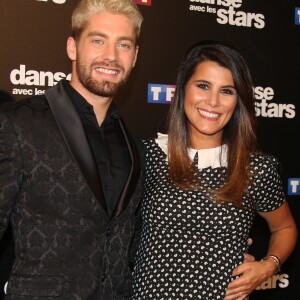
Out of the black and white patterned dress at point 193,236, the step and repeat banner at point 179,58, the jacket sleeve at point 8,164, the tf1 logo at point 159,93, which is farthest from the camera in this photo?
the tf1 logo at point 159,93

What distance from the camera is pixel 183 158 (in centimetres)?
211

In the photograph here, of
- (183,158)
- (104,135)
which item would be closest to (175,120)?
(183,158)

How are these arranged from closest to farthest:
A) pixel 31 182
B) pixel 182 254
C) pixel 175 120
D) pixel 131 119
Result: pixel 31 182 → pixel 182 254 → pixel 175 120 → pixel 131 119

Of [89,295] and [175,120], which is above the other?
[175,120]

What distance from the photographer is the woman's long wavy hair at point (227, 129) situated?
2035 millimetres

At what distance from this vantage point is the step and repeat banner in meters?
2.71

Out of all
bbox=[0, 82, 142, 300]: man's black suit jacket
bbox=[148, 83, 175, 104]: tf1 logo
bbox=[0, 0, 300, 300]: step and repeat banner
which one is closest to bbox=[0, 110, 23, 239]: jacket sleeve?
bbox=[0, 82, 142, 300]: man's black suit jacket

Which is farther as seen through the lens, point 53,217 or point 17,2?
point 17,2

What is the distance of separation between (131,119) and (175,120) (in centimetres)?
80

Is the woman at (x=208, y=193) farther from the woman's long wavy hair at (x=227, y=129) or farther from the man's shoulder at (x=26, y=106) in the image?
the man's shoulder at (x=26, y=106)

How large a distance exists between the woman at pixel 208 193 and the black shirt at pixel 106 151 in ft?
0.80

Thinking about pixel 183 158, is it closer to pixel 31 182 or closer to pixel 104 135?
pixel 104 135

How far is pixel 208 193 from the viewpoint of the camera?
202cm

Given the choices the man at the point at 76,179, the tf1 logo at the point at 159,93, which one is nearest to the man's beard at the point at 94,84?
the man at the point at 76,179
